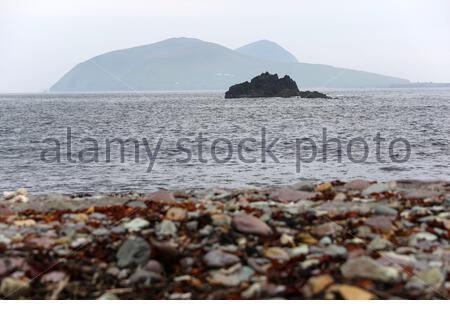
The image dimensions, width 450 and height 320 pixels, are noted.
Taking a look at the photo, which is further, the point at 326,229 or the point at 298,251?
the point at 326,229

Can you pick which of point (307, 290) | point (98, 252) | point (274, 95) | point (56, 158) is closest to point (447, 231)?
point (307, 290)

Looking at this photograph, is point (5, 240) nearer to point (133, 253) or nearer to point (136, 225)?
point (136, 225)

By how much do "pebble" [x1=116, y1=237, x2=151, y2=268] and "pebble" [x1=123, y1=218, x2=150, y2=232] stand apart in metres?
0.64

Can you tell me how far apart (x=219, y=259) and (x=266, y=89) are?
95381 mm

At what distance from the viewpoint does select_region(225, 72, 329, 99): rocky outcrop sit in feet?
318

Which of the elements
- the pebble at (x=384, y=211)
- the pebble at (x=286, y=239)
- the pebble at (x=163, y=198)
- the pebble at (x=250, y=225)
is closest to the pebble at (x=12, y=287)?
the pebble at (x=250, y=225)

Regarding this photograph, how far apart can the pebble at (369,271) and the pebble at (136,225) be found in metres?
2.64

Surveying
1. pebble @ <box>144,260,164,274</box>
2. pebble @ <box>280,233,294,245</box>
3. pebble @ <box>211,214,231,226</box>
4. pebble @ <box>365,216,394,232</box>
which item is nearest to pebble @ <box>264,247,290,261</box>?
pebble @ <box>280,233,294,245</box>

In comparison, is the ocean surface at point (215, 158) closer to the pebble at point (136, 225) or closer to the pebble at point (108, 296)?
the pebble at point (136, 225)

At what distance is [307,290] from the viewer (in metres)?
5.21

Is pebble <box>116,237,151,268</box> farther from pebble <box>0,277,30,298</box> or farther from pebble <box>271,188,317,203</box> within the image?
pebble <box>271,188,317,203</box>

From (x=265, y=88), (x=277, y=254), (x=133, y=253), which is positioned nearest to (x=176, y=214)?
(x=133, y=253)

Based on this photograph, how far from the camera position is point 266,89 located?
99.7m

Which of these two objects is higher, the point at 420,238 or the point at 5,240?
the point at 420,238
